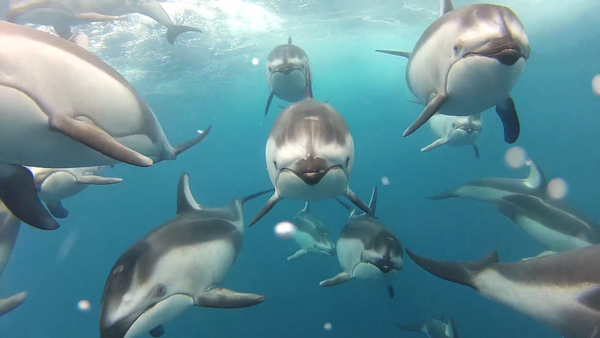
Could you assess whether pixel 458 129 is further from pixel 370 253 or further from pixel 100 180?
pixel 100 180

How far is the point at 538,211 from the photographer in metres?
7.48

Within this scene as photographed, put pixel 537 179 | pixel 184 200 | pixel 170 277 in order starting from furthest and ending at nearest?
pixel 537 179 < pixel 184 200 < pixel 170 277

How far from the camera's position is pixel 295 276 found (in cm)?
1655

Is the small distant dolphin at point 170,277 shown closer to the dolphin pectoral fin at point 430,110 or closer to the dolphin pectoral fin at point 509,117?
the dolphin pectoral fin at point 430,110

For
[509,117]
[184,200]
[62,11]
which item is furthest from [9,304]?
[62,11]

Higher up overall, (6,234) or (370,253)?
(6,234)

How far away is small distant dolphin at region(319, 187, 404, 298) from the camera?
6043 millimetres

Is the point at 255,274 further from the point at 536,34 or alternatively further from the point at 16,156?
the point at 536,34

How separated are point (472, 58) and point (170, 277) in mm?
4369

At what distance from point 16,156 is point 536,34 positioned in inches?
1834

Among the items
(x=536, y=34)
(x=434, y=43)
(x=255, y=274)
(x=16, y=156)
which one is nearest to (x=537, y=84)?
(x=536, y=34)

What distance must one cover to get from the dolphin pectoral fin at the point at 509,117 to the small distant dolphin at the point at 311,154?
2871 millimetres

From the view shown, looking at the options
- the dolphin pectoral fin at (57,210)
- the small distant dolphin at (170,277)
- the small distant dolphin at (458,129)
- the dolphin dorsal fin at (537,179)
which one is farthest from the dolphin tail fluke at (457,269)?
the dolphin pectoral fin at (57,210)

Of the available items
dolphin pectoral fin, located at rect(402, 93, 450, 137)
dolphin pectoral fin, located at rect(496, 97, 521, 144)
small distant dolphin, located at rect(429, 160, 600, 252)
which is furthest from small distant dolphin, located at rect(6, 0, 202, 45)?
small distant dolphin, located at rect(429, 160, 600, 252)
